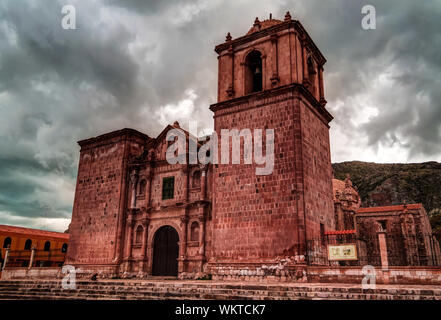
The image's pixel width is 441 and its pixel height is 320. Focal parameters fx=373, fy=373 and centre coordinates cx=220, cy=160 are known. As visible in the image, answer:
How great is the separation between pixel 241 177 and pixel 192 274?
5009 millimetres

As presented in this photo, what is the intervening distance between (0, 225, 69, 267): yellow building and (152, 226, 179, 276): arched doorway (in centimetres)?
904

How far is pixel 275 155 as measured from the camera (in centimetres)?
1548

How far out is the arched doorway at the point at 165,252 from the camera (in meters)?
18.1

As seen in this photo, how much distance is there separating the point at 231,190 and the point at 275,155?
2.49m

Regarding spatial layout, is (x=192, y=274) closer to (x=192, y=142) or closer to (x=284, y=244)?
(x=284, y=244)

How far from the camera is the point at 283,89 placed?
1602 centimetres

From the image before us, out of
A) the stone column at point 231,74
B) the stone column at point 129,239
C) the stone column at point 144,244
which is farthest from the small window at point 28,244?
the stone column at point 231,74

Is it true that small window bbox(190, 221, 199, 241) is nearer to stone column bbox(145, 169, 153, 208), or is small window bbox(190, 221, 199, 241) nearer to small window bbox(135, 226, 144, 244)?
stone column bbox(145, 169, 153, 208)

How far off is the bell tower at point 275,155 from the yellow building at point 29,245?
559 inches

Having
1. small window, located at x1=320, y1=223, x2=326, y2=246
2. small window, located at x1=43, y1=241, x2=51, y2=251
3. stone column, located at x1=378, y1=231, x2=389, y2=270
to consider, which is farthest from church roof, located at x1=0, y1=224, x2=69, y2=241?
stone column, located at x1=378, y1=231, x2=389, y2=270

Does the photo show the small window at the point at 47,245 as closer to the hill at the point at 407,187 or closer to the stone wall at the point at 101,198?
the stone wall at the point at 101,198

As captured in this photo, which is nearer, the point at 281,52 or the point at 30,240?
the point at 281,52
